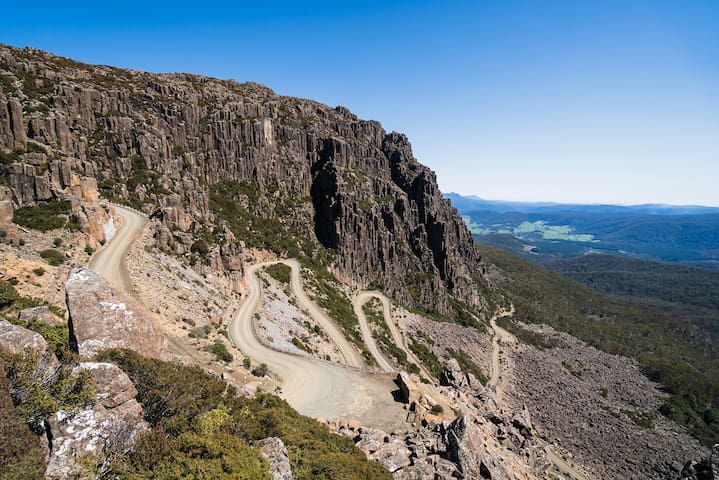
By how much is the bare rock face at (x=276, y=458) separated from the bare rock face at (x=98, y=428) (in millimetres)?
4640

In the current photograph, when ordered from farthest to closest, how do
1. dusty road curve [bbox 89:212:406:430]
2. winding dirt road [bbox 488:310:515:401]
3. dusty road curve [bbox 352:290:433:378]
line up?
winding dirt road [bbox 488:310:515:401] < dusty road curve [bbox 352:290:433:378] < dusty road curve [bbox 89:212:406:430]

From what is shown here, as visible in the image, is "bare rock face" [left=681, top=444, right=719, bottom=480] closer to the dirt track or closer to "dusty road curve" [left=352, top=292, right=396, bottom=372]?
the dirt track

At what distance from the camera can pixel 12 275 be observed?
78.9 ft

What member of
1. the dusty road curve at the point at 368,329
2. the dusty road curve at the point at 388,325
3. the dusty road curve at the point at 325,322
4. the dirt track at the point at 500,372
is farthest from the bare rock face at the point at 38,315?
the dusty road curve at the point at 388,325

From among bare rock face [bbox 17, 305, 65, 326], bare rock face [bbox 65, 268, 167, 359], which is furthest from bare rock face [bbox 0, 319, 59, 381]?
bare rock face [bbox 17, 305, 65, 326]

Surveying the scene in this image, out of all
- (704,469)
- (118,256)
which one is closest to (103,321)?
(118,256)

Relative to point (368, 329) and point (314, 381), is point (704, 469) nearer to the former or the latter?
point (314, 381)

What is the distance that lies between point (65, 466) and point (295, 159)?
11556cm

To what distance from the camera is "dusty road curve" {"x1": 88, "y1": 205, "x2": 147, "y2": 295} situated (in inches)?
1259

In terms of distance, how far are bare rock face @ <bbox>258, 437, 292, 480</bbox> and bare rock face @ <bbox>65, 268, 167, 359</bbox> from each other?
9235 millimetres

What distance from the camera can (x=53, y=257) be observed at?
2905 cm

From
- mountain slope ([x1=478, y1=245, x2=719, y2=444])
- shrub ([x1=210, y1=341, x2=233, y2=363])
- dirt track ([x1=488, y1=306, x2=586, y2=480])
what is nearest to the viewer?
shrub ([x1=210, y1=341, x2=233, y2=363])

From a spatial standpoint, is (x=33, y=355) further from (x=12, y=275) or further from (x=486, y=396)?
(x=486, y=396)

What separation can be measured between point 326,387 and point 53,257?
1101 inches
